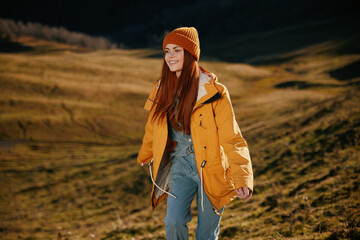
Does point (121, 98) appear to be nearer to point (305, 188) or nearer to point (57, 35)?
point (305, 188)

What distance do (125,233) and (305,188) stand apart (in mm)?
5142

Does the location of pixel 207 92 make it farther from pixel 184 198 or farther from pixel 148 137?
pixel 184 198

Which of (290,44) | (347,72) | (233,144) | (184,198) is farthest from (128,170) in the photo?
(290,44)

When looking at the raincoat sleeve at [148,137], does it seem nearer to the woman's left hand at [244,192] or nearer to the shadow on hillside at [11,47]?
the woman's left hand at [244,192]

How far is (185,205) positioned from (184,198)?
9 cm

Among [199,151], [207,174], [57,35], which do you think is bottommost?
[207,174]

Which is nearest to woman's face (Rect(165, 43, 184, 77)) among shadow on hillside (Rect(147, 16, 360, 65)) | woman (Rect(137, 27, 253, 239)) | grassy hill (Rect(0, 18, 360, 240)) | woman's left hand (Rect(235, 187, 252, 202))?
woman (Rect(137, 27, 253, 239))

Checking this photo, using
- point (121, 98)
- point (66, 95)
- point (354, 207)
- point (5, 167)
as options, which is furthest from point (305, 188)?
point (66, 95)

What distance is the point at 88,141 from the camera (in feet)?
97.7

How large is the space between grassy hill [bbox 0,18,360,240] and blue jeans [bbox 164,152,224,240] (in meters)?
1.92

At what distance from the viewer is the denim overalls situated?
3385 mm

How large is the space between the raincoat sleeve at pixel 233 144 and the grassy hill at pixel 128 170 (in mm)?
2248

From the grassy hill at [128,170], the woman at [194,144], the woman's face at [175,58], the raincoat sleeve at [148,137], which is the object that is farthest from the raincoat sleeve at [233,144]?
the grassy hill at [128,170]

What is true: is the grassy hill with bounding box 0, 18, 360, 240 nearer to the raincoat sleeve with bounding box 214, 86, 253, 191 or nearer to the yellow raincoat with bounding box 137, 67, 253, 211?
the yellow raincoat with bounding box 137, 67, 253, 211
